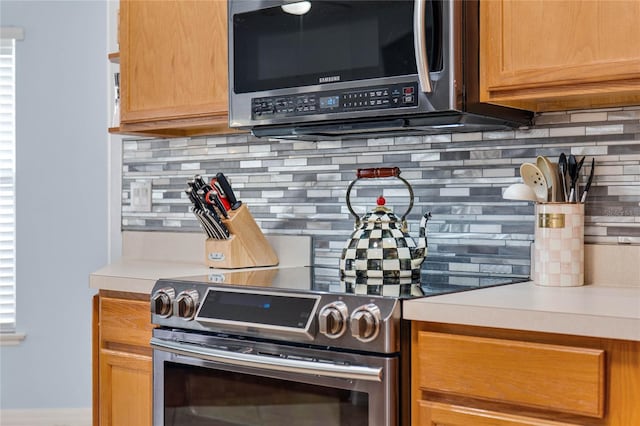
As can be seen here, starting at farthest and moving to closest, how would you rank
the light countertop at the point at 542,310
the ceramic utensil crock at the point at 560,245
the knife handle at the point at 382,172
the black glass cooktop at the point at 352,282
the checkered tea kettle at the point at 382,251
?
the knife handle at the point at 382,172 < the checkered tea kettle at the point at 382,251 < the ceramic utensil crock at the point at 560,245 < the black glass cooktop at the point at 352,282 < the light countertop at the point at 542,310

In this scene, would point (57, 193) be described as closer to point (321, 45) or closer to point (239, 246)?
point (239, 246)

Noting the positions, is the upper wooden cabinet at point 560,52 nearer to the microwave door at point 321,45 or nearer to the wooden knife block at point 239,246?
the microwave door at point 321,45

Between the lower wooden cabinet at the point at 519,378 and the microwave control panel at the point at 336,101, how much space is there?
1.94 ft

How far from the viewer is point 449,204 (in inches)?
90.0

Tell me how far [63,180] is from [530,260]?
81.5 inches

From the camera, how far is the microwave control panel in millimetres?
1969

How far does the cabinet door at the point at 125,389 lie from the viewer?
224 cm

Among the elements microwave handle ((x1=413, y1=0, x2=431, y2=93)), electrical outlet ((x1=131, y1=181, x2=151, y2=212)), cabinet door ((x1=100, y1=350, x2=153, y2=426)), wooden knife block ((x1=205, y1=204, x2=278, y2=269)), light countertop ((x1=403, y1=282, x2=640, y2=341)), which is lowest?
cabinet door ((x1=100, y1=350, x2=153, y2=426))

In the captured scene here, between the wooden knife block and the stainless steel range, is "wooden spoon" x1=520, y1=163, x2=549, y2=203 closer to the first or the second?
the stainless steel range

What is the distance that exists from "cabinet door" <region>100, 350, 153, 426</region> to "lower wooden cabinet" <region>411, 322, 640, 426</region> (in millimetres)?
879

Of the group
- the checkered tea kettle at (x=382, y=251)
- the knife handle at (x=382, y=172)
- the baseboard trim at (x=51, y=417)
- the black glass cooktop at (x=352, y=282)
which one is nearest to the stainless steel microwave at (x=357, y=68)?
the knife handle at (x=382, y=172)

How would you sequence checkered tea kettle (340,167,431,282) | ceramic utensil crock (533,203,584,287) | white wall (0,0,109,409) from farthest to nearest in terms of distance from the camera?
1. white wall (0,0,109,409)
2. checkered tea kettle (340,167,431,282)
3. ceramic utensil crock (533,203,584,287)

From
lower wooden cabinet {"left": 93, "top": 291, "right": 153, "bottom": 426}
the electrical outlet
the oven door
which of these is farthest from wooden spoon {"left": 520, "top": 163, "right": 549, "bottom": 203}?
the electrical outlet

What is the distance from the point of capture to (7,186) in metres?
3.39
